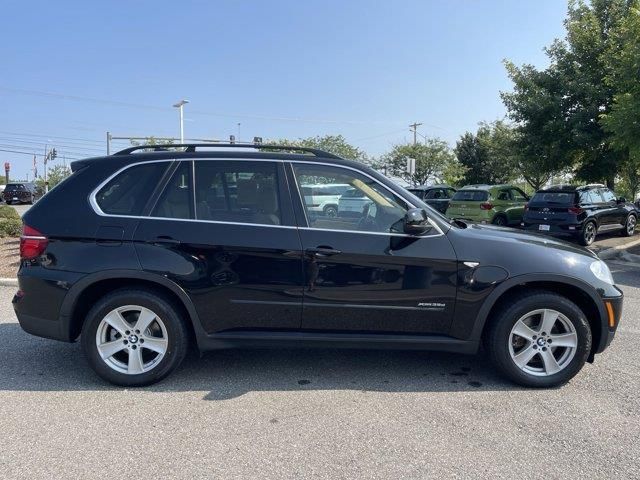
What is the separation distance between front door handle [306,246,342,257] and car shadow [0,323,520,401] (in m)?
1.04

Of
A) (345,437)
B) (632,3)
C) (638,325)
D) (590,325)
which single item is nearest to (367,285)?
(345,437)

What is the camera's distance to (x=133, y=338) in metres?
4.04

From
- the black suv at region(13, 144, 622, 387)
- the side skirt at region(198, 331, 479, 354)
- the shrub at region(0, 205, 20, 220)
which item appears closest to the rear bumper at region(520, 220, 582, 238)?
the black suv at region(13, 144, 622, 387)

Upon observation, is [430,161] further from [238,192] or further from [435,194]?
[238,192]

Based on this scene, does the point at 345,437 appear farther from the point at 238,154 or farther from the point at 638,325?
the point at 638,325

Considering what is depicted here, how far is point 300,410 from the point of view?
144 inches

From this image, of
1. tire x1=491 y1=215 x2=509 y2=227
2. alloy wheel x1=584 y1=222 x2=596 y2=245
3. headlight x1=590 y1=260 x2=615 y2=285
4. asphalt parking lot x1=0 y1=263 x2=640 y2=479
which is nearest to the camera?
asphalt parking lot x1=0 y1=263 x2=640 y2=479

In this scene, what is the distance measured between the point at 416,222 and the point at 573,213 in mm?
10099

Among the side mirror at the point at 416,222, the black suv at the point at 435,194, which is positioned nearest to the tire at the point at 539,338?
the side mirror at the point at 416,222

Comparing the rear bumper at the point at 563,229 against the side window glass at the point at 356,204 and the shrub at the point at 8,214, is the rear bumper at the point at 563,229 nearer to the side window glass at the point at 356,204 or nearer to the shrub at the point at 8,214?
the side window glass at the point at 356,204

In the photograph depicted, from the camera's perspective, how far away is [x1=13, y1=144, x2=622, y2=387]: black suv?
155 inches

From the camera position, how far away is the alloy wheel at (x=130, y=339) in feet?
13.2

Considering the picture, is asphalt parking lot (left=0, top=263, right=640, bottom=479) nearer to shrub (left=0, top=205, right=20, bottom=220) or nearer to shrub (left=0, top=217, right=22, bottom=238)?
shrub (left=0, top=217, right=22, bottom=238)

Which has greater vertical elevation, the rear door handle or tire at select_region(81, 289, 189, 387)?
the rear door handle
